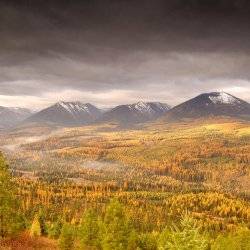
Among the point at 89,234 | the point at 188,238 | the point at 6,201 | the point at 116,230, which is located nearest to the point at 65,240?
the point at 89,234

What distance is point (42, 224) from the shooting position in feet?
443

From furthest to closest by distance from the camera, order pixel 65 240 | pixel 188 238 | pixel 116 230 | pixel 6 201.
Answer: pixel 65 240 < pixel 116 230 < pixel 6 201 < pixel 188 238

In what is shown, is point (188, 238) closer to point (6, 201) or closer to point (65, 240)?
point (6, 201)

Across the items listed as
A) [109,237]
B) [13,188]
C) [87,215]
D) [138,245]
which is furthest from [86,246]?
[13,188]

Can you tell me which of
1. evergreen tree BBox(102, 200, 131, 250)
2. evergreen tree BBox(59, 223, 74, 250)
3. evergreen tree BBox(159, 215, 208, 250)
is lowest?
evergreen tree BBox(59, 223, 74, 250)

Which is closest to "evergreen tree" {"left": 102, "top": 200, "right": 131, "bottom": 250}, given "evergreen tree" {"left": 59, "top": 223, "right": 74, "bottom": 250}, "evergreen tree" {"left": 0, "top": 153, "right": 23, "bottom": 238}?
"evergreen tree" {"left": 0, "top": 153, "right": 23, "bottom": 238}

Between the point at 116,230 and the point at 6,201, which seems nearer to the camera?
the point at 6,201

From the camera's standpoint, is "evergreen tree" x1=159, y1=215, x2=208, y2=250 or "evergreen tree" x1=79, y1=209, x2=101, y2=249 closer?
"evergreen tree" x1=159, y1=215, x2=208, y2=250

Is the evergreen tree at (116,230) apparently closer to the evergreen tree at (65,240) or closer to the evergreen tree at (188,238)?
the evergreen tree at (65,240)

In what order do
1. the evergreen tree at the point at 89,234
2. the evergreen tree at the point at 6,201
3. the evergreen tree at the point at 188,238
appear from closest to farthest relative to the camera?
1. the evergreen tree at the point at 188,238
2. the evergreen tree at the point at 6,201
3. the evergreen tree at the point at 89,234

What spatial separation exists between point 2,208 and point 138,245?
147ft

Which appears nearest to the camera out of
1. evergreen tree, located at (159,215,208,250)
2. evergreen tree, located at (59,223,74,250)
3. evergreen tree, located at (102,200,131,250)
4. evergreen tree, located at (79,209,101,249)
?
evergreen tree, located at (159,215,208,250)

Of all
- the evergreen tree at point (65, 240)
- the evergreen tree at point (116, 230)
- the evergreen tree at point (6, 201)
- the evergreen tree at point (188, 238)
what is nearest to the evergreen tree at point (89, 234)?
the evergreen tree at point (65, 240)

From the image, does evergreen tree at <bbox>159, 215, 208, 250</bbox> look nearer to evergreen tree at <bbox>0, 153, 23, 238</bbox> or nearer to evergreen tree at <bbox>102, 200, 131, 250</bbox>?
evergreen tree at <bbox>102, 200, 131, 250</bbox>
